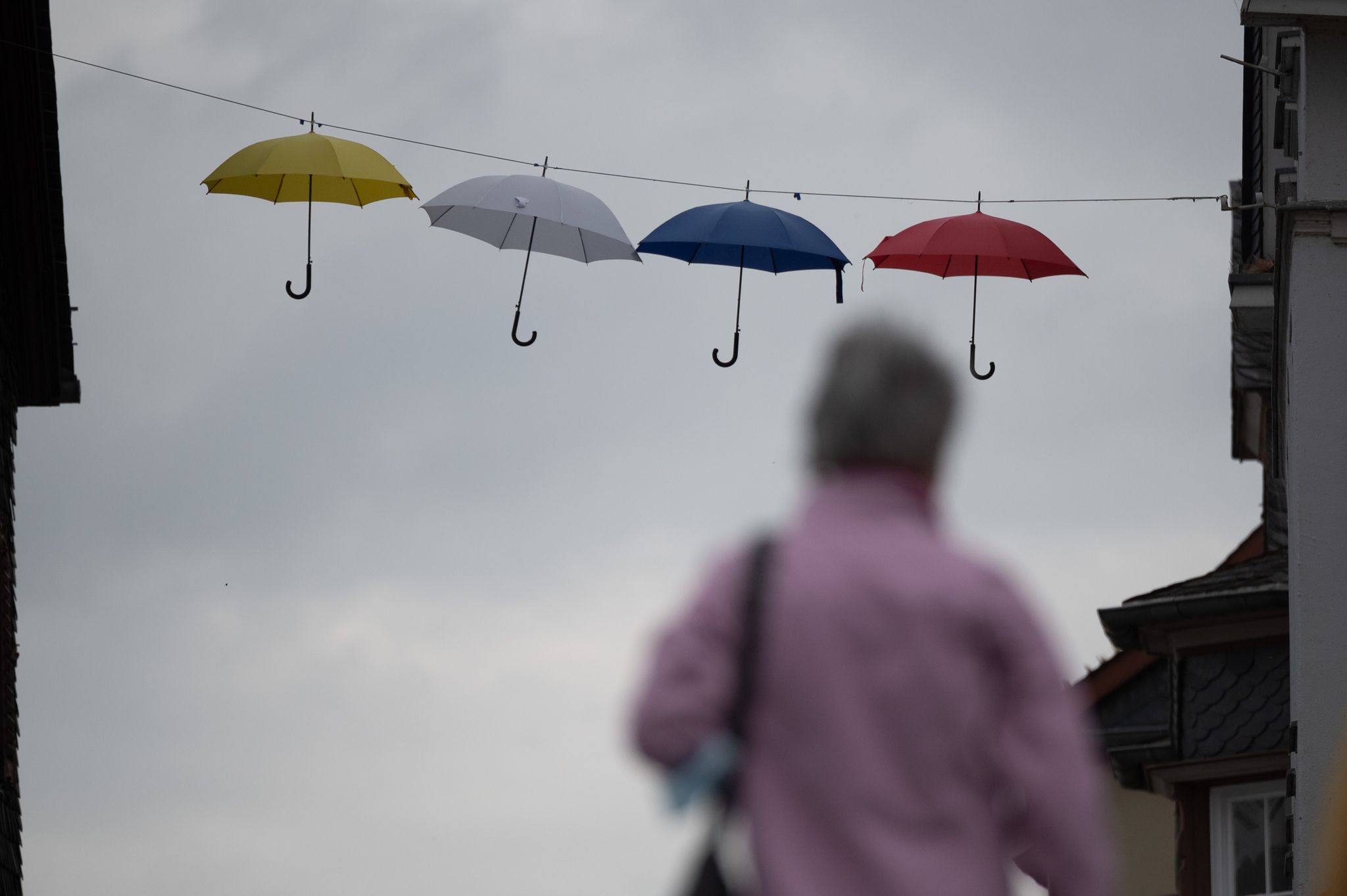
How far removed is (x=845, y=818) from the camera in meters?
2.90

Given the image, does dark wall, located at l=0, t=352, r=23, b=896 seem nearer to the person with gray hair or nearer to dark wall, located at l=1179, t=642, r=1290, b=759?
dark wall, located at l=1179, t=642, r=1290, b=759

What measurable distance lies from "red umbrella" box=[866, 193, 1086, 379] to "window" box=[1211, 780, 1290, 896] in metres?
4.40

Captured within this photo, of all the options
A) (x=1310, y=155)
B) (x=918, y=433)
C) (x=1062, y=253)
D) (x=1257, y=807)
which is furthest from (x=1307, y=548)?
(x=918, y=433)

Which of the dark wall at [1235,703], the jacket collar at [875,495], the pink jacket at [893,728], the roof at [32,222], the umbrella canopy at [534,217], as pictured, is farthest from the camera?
the dark wall at [1235,703]

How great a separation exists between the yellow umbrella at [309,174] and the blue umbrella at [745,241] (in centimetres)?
178

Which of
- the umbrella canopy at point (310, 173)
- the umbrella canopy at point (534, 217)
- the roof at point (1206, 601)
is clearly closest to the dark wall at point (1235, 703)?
the roof at point (1206, 601)

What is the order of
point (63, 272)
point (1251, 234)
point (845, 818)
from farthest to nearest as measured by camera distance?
point (1251, 234)
point (63, 272)
point (845, 818)

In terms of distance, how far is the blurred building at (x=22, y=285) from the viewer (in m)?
11.6

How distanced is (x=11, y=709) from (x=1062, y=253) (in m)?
7.59

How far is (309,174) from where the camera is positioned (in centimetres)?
1133

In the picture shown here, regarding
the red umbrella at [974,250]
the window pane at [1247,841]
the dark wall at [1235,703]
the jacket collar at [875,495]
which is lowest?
the window pane at [1247,841]

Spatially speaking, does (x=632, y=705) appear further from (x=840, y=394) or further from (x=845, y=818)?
(x=840, y=394)

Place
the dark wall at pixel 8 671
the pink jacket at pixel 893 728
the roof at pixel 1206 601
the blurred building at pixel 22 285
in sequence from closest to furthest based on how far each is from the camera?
the pink jacket at pixel 893 728 < the dark wall at pixel 8 671 < the blurred building at pixel 22 285 < the roof at pixel 1206 601

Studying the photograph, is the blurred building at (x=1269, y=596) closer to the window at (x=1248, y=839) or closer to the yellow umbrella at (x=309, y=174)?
→ the window at (x=1248, y=839)
